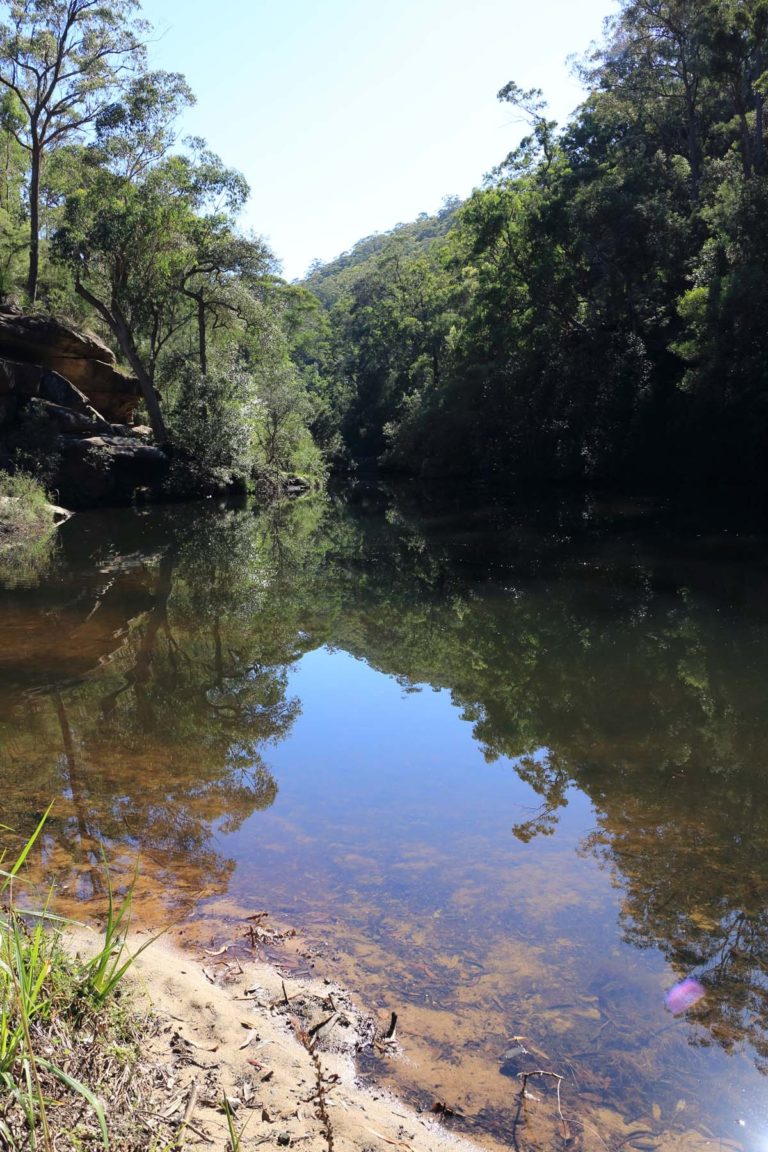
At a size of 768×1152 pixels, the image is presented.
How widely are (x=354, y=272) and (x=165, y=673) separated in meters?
115

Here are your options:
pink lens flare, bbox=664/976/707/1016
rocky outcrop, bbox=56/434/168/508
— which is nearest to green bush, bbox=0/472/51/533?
rocky outcrop, bbox=56/434/168/508

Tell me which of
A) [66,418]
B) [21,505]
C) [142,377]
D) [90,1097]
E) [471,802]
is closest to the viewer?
[90,1097]

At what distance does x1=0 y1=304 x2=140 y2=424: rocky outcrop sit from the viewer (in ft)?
88.3

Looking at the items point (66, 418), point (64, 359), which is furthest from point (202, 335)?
point (66, 418)

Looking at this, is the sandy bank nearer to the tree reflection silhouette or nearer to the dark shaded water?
the dark shaded water

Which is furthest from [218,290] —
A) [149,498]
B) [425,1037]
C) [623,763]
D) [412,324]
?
[425,1037]

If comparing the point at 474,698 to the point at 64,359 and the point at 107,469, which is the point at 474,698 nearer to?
the point at 107,469

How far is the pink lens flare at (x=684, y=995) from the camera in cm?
364

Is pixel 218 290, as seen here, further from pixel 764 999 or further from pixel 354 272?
pixel 354 272

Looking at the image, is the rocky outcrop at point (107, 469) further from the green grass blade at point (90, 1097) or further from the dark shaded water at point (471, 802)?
the green grass blade at point (90, 1097)

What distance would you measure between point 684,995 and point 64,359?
29.4m

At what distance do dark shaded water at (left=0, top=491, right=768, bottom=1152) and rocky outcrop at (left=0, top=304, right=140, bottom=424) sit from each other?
54.4 feet

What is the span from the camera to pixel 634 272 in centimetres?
2736

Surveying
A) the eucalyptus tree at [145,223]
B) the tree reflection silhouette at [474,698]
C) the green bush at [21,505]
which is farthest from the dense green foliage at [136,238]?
the tree reflection silhouette at [474,698]
